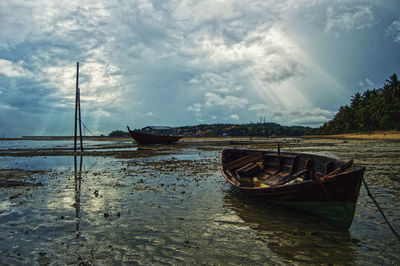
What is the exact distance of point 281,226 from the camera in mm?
6383

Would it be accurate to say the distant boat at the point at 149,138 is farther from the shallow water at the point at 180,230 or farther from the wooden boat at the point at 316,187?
the wooden boat at the point at 316,187

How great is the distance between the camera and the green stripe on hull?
5.74 meters

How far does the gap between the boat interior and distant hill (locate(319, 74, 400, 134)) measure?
230 feet

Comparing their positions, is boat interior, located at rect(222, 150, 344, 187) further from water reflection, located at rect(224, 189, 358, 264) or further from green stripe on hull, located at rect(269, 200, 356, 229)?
green stripe on hull, located at rect(269, 200, 356, 229)

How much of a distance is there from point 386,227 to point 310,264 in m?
3.04

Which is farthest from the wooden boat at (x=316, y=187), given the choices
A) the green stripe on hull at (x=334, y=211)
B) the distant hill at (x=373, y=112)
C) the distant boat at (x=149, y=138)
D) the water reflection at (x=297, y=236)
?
the distant hill at (x=373, y=112)

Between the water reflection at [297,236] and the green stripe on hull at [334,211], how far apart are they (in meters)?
0.21

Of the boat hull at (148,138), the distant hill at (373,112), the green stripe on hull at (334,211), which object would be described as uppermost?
the distant hill at (373,112)

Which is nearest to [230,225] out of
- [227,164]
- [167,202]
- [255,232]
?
[255,232]

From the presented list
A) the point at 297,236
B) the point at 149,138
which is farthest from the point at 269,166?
the point at 149,138

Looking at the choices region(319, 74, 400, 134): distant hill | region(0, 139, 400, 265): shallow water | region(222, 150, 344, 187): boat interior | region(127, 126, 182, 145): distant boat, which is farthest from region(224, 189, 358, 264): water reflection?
region(319, 74, 400, 134): distant hill

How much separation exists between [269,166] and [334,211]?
231 inches

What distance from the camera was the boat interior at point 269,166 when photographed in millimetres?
8492

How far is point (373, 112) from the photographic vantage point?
72875 millimetres
